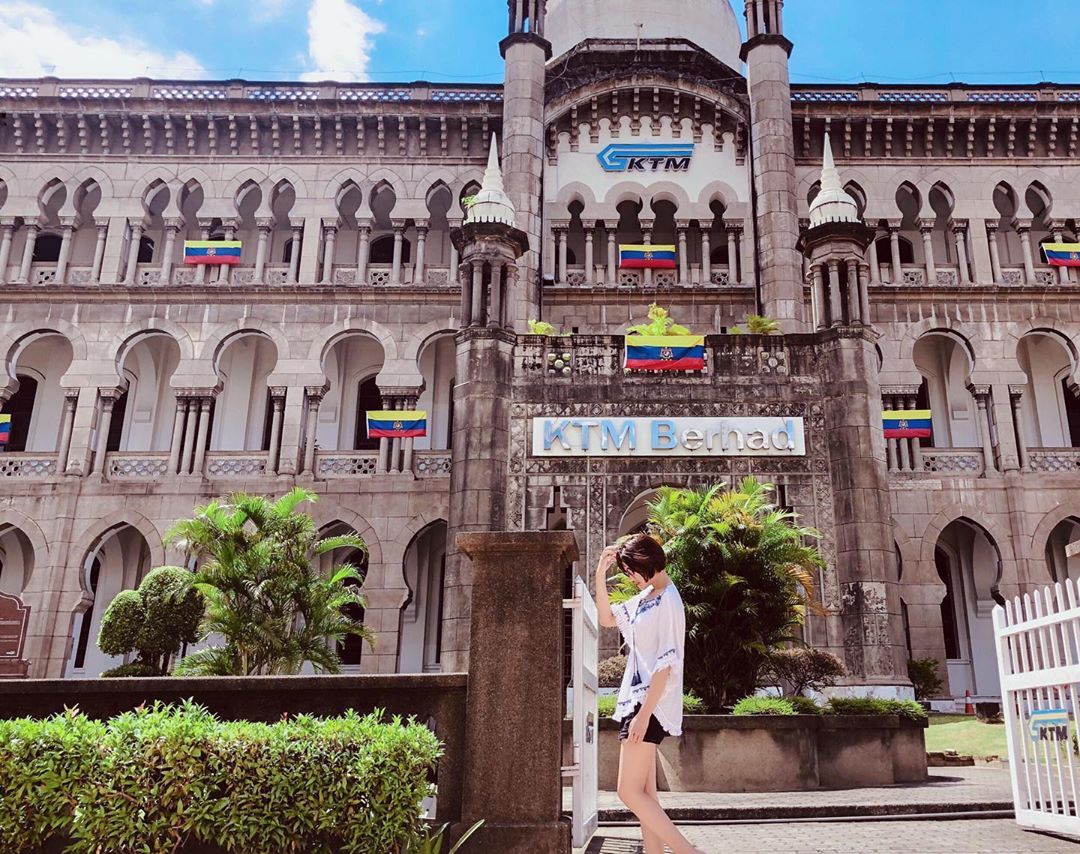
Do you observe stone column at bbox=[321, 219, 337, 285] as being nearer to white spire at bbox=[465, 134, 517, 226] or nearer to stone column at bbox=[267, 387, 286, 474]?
stone column at bbox=[267, 387, 286, 474]

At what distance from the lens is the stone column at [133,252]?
27.9m

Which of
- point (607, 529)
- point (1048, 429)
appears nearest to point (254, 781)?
point (607, 529)

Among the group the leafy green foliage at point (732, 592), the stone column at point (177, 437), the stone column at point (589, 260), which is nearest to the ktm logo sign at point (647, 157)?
the stone column at point (589, 260)

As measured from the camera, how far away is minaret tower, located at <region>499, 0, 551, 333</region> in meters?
26.5

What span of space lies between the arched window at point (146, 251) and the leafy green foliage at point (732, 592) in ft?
72.0

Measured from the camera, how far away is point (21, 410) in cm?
2900

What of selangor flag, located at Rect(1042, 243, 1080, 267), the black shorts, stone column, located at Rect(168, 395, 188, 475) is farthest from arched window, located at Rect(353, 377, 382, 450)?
the black shorts

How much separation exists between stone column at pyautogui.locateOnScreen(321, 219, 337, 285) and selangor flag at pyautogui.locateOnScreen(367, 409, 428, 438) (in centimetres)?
479

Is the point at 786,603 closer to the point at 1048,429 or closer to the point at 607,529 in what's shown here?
the point at 607,529

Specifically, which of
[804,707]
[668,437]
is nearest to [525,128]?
[668,437]

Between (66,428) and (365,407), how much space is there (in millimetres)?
8521

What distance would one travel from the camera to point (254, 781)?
539cm

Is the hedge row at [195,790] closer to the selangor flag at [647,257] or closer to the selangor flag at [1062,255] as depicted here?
the selangor flag at [647,257]

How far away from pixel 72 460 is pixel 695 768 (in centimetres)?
2083
